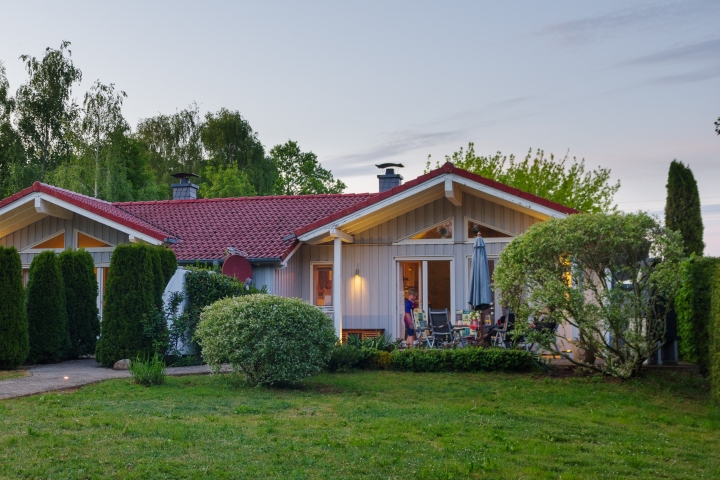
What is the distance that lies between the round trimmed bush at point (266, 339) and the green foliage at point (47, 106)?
28.7m

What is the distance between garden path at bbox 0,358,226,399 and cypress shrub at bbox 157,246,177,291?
1.95 meters

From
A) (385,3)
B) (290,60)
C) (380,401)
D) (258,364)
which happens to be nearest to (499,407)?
(380,401)

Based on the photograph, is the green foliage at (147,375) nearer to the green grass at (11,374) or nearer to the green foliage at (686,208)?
the green grass at (11,374)

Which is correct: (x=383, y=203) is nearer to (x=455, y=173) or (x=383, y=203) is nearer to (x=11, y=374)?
(x=455, y=173)

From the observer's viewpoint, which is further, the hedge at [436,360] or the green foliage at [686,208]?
the green foliage at [686,208]

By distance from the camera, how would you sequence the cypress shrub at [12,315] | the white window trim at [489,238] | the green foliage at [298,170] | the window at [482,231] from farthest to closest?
the green foliage at [298,170] < the window at [482,231] < the white window trim at [489,238] < the cypress shrub at [12,315]

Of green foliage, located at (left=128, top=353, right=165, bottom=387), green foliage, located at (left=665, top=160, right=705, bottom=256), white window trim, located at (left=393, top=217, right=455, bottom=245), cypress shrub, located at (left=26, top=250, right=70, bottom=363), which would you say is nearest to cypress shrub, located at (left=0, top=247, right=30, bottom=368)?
cypress shrub, located at (left=26, top=250, right=70, bottom=363)

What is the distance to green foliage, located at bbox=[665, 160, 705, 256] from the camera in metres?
20.1

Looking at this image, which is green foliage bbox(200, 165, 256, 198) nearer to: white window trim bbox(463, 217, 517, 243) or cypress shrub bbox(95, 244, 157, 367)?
white window trim bbox(463, 217, 517, 243)

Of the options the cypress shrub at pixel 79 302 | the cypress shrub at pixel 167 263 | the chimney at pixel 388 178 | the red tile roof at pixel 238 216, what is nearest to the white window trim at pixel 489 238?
the red tile roof at pixel 238 216

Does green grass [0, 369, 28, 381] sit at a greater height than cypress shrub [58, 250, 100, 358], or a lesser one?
lesser

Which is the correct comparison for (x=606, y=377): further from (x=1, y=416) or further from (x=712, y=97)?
(x=1, y=416)

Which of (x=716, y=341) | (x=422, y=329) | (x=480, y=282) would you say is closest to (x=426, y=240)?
(x=422, y=329)

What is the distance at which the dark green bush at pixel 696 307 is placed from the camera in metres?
11.0
